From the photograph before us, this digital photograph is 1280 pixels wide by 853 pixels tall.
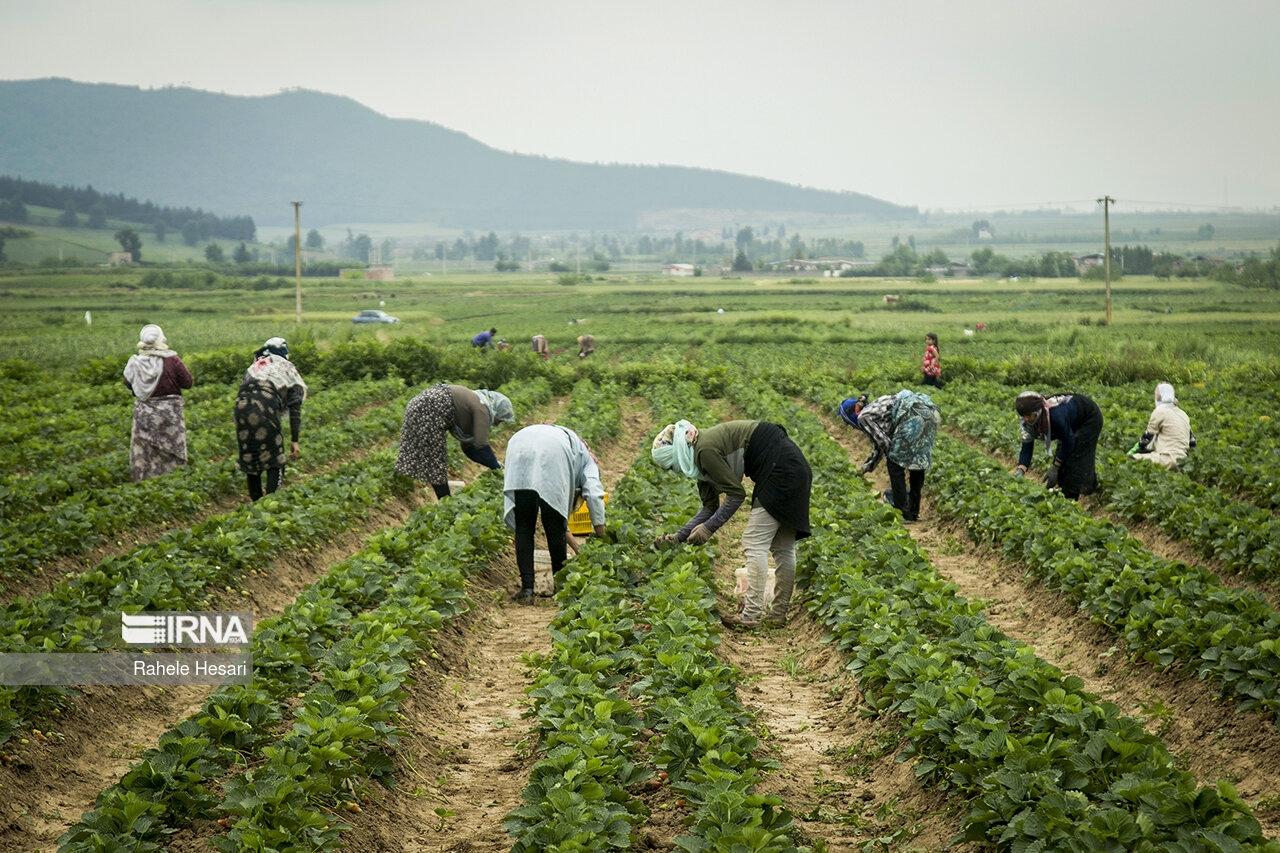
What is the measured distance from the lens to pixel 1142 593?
339 inches

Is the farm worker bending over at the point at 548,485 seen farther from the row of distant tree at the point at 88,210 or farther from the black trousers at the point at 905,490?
the row of distant tree at the point at 88,210

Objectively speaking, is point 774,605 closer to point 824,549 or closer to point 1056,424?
point 824,549

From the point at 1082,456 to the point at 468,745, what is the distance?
8203 millimetres

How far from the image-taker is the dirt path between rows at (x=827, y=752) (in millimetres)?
5988

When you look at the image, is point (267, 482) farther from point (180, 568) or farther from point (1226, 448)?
point (1226, 448)


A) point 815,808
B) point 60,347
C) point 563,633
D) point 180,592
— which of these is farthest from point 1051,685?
point 60,347

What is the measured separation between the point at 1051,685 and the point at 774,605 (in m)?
3.67

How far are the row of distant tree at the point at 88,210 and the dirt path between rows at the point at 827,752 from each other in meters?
134

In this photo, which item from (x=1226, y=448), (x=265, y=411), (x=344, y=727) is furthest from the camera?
(x=1226, y=448)

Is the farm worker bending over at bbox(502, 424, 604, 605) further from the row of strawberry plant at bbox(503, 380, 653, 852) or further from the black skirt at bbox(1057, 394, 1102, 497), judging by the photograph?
the black skirt at bbox(1057, 394, 1102, 497)

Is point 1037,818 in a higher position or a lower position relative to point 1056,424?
lower

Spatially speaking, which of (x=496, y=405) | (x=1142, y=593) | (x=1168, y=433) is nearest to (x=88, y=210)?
(x=496, y=405)

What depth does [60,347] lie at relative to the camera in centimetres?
3562

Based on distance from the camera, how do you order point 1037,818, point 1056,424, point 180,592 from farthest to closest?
1. point 1056,424
2. point 180,592
3. point 1037,818
